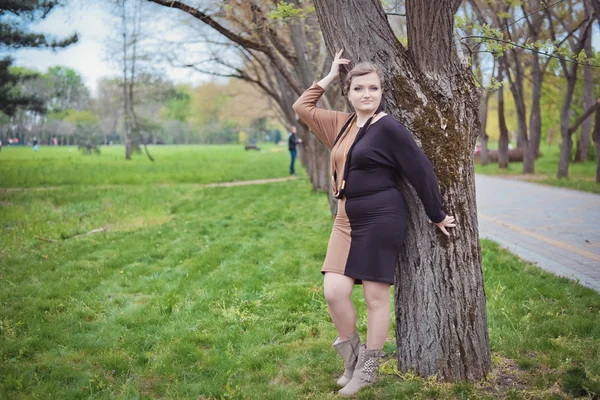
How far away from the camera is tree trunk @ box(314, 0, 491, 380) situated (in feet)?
12.7

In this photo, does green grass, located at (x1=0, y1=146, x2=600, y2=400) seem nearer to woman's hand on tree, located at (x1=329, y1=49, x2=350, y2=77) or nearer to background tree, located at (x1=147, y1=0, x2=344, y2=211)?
woman's hand on tree, located at (x1=329, y1=49, x2=350, y2=77)

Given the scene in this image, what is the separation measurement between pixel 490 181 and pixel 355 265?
1822cm

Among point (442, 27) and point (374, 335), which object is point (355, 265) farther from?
point (442, 27)

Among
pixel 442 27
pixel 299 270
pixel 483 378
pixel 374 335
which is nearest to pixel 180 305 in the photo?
pixel 299 270

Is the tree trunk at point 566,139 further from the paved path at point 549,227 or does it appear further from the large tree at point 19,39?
the large tree at point 19,39

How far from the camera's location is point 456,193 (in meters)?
3.91

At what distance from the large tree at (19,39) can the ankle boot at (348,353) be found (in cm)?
1079

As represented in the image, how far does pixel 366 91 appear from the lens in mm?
3736

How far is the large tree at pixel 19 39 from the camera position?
14.8 metres

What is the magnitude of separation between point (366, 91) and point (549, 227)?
7509mm

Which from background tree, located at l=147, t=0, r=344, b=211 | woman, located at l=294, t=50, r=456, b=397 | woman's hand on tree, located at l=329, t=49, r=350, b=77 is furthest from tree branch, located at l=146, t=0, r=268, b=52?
woman, located at l=294, t=50, r=456, b=397

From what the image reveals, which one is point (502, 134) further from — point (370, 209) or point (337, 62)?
point (370, 209)

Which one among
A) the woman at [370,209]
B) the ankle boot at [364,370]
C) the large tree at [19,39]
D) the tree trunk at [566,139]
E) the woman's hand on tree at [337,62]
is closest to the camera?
the woman at [370,209]

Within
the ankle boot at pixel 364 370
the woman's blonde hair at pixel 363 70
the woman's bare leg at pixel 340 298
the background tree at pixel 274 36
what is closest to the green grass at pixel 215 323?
the ankle boot at pixel 364 370
